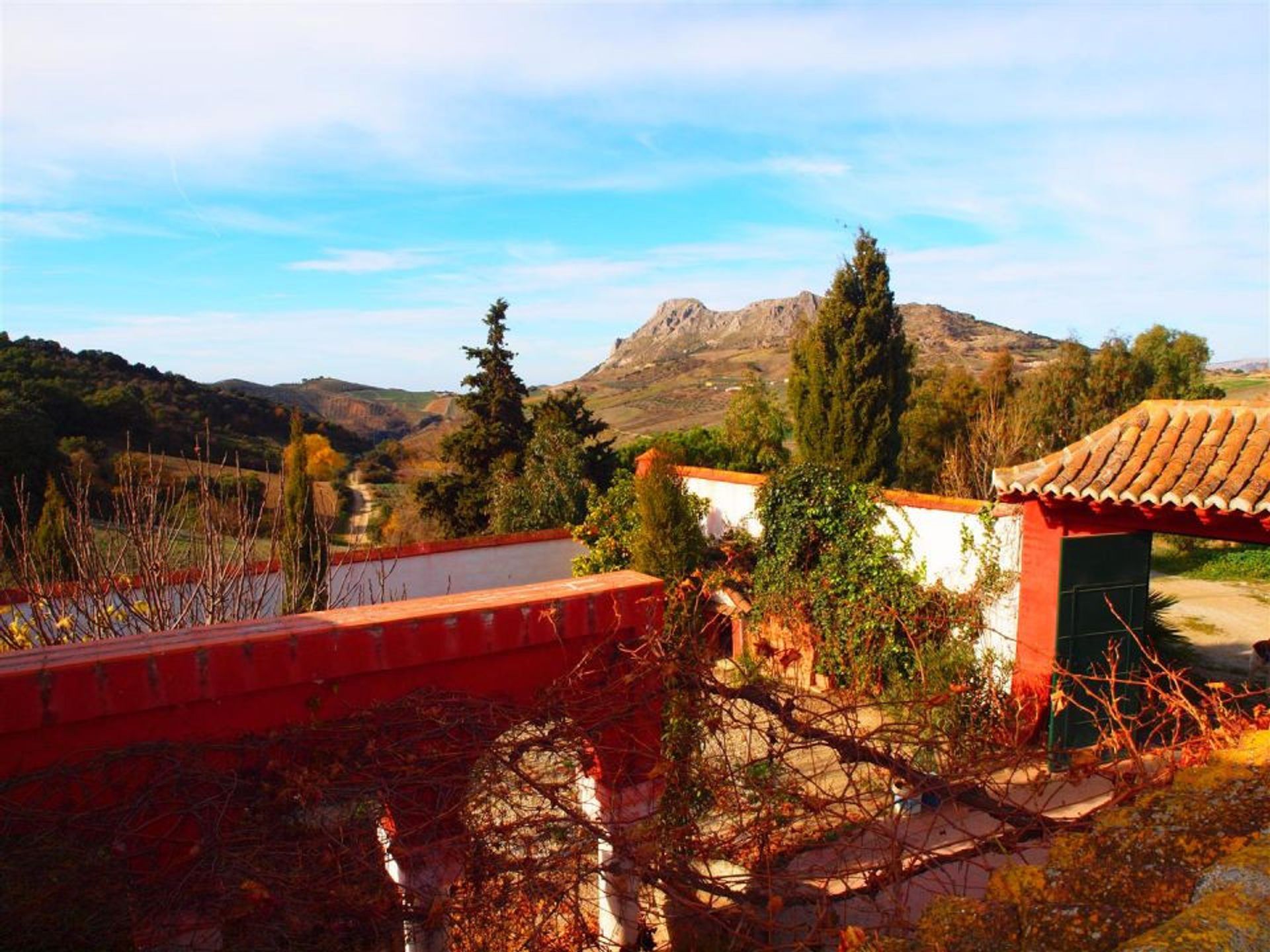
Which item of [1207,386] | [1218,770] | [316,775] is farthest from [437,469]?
[1207,386]

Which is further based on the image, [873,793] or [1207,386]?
[1207,386]

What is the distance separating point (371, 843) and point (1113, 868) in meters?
1.92

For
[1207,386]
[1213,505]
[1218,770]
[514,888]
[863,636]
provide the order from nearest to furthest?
1. [1218,770]
2. [514,888]
3. [1213,505]
4. [863,636]
5. [1207,386]

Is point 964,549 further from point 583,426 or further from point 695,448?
point 583,426

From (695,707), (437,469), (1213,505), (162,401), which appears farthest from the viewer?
(162,401)

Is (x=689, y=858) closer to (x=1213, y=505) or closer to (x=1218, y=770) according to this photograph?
(x=1218, y=770)

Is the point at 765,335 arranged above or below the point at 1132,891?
above

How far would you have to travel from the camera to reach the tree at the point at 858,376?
15.1 m

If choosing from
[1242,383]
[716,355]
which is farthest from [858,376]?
[716,355]

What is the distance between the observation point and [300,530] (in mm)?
7652

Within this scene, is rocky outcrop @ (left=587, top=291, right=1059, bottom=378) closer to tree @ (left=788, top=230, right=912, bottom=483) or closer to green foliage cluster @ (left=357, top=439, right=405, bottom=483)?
tree @ (left=788, top=230, right=912, bottom=483)

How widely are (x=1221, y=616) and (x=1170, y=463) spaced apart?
355 inches

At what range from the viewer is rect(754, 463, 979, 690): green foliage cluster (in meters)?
9.01

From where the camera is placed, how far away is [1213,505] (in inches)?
252
